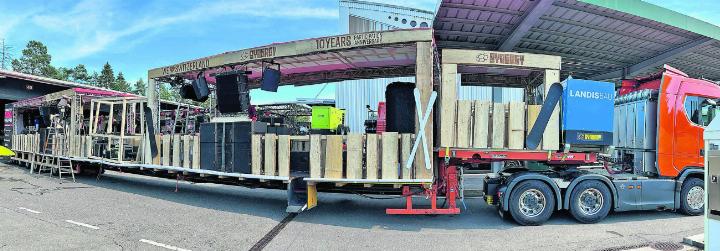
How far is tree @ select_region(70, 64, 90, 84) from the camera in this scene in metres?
69.2

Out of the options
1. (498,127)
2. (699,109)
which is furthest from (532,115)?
(699,109)

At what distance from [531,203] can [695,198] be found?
3.54m

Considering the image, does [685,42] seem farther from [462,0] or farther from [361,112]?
[361,112]

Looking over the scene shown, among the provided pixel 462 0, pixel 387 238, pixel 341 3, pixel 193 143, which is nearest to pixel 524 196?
pixel 387 238

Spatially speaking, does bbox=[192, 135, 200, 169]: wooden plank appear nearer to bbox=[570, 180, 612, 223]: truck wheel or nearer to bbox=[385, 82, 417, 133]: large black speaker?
bbox=[385, 82, 417, 133]: large black speaker

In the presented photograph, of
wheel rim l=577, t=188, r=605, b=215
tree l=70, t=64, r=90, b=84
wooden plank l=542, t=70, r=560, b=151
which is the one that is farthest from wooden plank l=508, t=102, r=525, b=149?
tree l=70, t=64, r=90, b=84

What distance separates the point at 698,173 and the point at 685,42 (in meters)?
5.97

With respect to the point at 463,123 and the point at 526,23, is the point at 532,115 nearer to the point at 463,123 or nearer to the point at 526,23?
the point at 463,123

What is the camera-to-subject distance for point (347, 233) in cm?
584

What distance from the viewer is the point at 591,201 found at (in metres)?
6.60

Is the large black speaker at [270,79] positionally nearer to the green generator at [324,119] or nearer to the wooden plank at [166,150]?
the wooden plank at [166,150]

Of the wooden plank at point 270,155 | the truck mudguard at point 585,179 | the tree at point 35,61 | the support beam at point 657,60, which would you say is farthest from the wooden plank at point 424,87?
the tree at point 35,61

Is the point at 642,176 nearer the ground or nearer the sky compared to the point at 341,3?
nearer the ground

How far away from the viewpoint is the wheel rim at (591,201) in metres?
6.57
